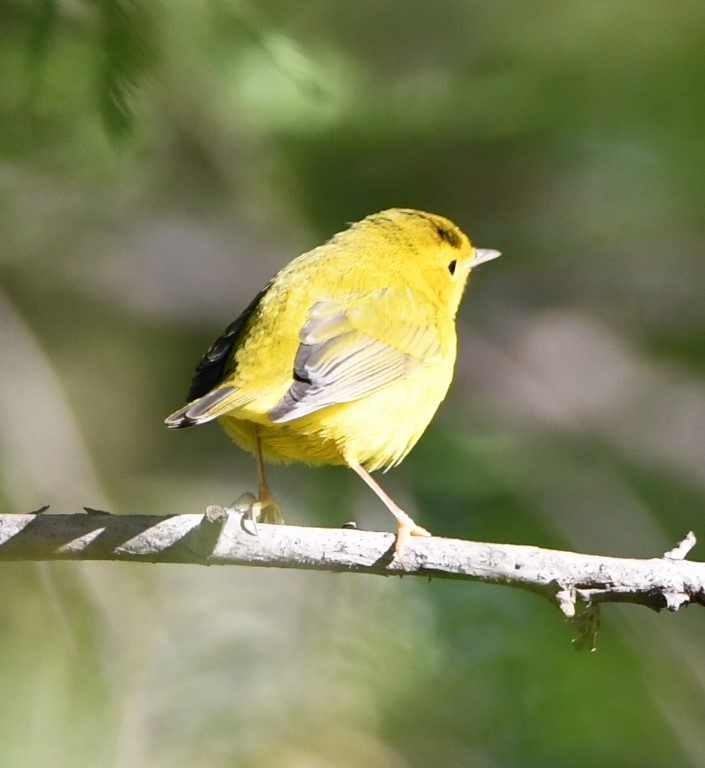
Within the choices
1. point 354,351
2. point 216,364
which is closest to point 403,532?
point 354,351

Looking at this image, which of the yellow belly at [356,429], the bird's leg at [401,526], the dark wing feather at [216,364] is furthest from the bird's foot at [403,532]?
the dark wing feather at [216,364]

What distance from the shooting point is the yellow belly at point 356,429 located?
442cm

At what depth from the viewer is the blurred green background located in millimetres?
4770

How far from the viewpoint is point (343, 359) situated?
4551 mm

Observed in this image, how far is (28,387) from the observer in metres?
6.61

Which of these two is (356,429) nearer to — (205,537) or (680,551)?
(205,537)

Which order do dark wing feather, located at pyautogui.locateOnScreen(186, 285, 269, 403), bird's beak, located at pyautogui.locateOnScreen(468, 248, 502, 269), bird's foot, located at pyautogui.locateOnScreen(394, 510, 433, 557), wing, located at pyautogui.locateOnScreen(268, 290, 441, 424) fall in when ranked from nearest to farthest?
bird's foot, located at pyautogui.locateOnScreen(394, 510, 433, 557) < wing, located at pyautogui.locateOnScreen(268, 290, 441, 424) < dark wing feather, located at pyautogui.locateOnScreen(186, 285, 269, 403) < bird's beak, located at pyautogui.locateOnScreen(468, 248, 502, 269)

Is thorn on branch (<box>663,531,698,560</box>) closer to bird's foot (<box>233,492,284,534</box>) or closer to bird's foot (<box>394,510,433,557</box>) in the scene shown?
bird's foot (<box>394,510,433,557</box>)

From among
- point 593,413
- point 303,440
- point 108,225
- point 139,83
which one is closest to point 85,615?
point 303,440

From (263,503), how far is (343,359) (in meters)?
0.65

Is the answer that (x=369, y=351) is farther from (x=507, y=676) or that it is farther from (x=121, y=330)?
(x=121, y=330)

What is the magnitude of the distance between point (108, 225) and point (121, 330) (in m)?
0.80

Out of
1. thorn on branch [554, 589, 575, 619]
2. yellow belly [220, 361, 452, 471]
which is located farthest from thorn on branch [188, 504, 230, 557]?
thorn on branch [554, 589, 575, 619]

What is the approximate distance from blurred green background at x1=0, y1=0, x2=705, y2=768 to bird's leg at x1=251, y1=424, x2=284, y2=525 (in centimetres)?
53
